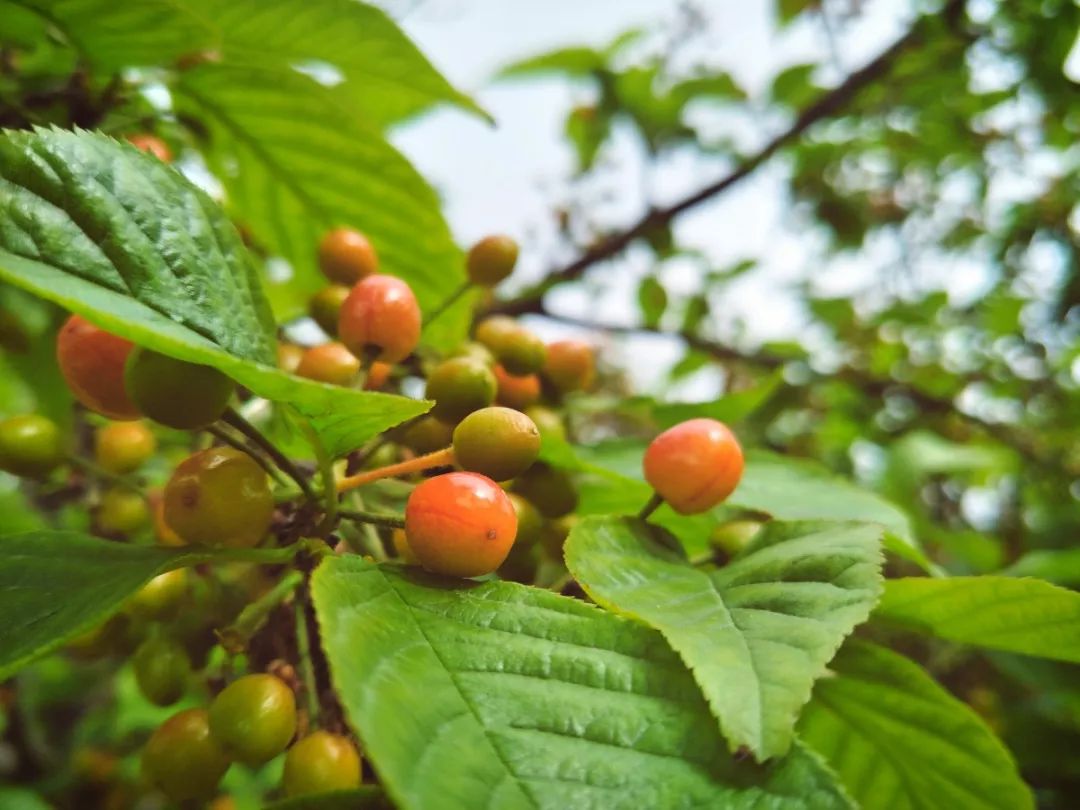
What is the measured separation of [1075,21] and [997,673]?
131 centimetres

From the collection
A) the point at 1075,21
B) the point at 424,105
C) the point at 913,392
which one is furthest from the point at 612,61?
the point at 913,392

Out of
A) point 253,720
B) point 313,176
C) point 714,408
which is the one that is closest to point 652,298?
point 714,408

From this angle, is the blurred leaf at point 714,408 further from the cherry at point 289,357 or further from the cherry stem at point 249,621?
the cherry stem at point 249,621

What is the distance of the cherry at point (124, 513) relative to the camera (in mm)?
866

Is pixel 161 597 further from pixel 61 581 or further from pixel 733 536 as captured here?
pixel 733 536

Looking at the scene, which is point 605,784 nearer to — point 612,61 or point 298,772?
point 298,772

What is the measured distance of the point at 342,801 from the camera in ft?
1.52

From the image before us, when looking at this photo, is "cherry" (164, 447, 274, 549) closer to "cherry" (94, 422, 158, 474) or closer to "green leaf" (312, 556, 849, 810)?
"green leaf" (312, 556, 849, 810)

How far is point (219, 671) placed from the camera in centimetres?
63

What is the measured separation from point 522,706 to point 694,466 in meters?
0.25

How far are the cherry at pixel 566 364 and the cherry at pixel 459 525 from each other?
386 millimetres

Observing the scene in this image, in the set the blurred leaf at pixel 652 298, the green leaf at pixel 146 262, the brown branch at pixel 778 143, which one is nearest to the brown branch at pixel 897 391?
the blurred leaf at pixel 652 298

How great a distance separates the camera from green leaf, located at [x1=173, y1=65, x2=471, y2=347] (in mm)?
899

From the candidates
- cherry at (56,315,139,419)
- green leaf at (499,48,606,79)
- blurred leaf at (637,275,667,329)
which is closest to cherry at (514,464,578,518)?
cherry at (56,315,139,419)
